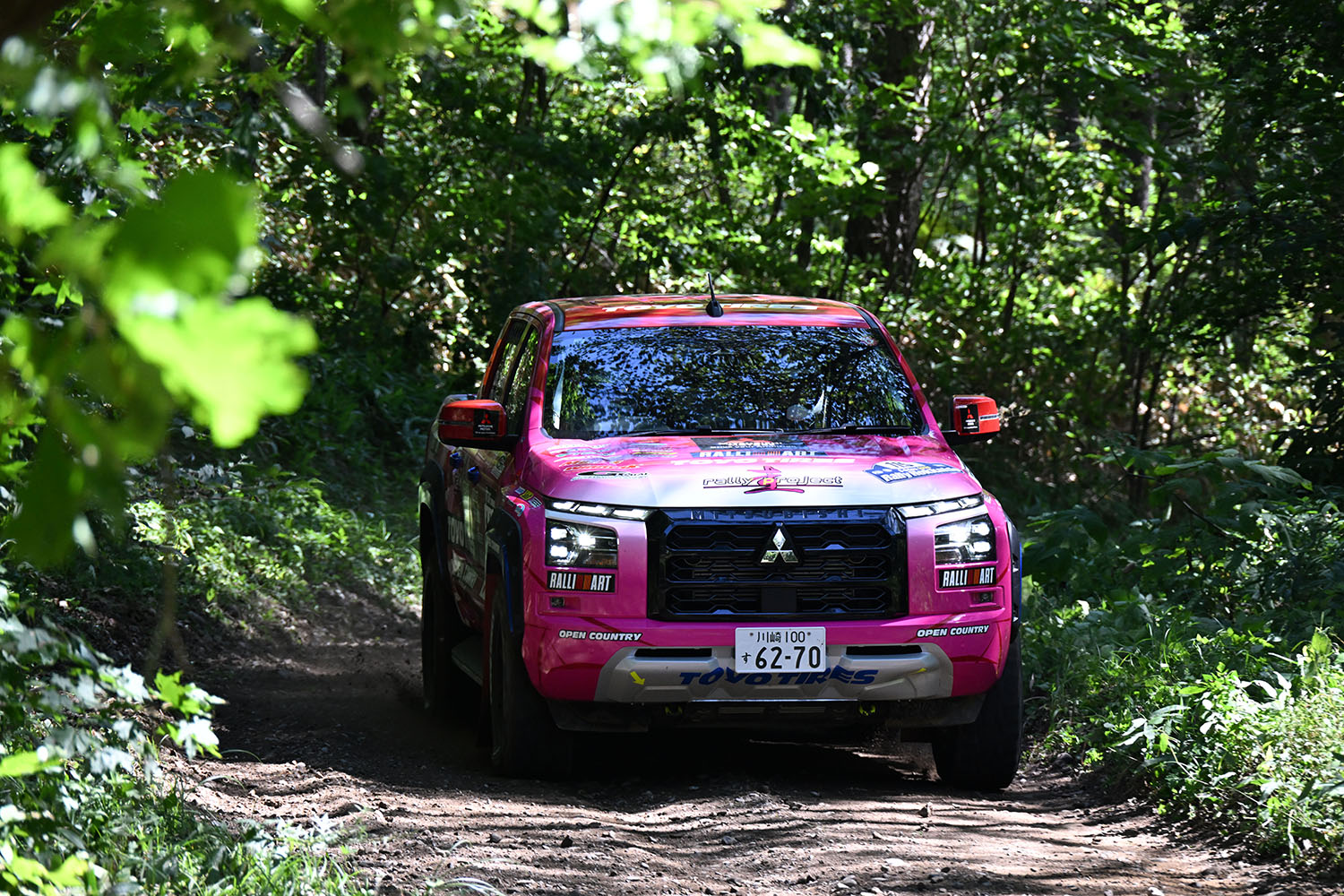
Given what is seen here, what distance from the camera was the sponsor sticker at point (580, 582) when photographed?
585 centimetres

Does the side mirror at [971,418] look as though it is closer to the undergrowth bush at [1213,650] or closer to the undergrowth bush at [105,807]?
the undergrowth bush at [1213,650]

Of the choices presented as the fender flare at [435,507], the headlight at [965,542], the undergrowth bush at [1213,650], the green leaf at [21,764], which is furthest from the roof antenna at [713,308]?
the green leaf at [21,764]

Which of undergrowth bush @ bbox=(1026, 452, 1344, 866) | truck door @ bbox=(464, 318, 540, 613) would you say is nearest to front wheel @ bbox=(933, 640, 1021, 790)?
undergrowth bush @ bbox=(1026, 452, 1344, 866)

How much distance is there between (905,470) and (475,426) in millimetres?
1985

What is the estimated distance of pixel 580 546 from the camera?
19.3 ft

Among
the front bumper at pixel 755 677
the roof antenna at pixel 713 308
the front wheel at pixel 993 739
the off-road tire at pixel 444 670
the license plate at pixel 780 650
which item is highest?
the roof antenna at pixel 713 308

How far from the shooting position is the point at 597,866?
4.80 m

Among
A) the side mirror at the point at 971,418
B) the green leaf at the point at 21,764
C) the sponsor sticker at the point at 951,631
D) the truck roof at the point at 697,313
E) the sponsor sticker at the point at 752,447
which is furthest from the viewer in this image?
the truck roof at the point at 697,313

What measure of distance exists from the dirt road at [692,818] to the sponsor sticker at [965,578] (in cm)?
88

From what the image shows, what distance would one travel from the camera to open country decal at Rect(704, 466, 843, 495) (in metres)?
5.94

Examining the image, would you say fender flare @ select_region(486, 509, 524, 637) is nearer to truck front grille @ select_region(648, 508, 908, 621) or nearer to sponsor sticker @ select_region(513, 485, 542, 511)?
sponsor sticker @ select_region(513, 485, 542, 511)

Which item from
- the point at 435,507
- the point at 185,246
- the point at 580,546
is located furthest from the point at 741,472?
the point at 185,246

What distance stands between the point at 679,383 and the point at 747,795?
1.94 m

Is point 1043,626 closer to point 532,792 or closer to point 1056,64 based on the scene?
point 532,792
